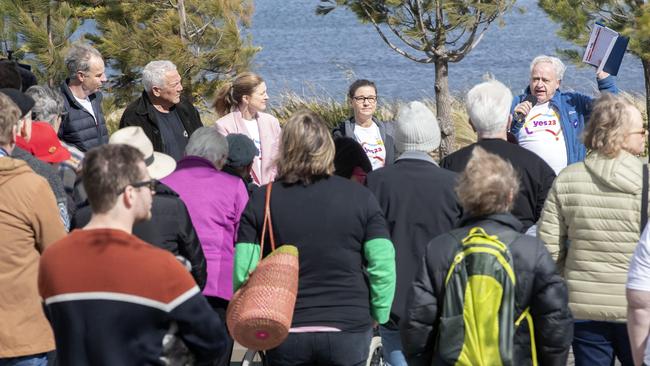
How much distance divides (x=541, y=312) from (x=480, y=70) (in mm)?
47503

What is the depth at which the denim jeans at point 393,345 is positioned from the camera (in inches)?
236

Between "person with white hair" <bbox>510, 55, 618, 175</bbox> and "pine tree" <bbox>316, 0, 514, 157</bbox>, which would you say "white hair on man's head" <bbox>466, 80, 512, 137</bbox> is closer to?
"person with white hair" <bbox>510, 55, 618, 175</bbox>

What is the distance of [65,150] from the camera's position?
258 inches

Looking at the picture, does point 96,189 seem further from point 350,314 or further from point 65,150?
point 65,150

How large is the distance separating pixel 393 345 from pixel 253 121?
8.80ft

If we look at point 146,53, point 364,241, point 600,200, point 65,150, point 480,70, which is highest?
point 600,200

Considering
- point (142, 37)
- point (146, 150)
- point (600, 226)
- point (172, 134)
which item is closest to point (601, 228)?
point (600, 226)

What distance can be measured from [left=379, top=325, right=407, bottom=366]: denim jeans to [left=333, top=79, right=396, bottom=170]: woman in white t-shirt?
2446 mm

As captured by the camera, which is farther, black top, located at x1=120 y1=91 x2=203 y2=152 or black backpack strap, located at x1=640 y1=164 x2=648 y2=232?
black top, located at x1=120 y1=91 x2=203 y2=152

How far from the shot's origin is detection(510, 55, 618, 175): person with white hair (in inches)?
299

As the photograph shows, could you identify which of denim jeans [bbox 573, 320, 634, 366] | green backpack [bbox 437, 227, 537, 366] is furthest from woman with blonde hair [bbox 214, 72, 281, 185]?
green backpack [bbox 437, 227, 537, 366]

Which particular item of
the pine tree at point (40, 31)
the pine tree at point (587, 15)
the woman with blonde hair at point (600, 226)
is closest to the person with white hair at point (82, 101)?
the woman with blonde hair at point (600, 226)

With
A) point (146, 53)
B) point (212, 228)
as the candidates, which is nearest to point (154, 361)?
point (212, 228)

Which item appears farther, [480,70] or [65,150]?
[480,70]
